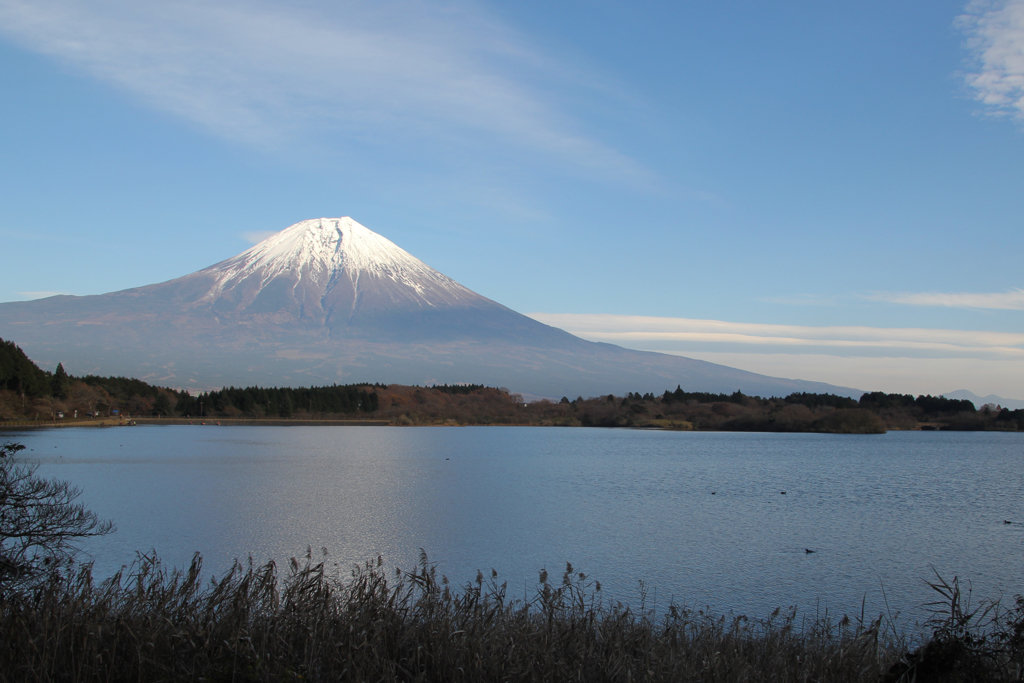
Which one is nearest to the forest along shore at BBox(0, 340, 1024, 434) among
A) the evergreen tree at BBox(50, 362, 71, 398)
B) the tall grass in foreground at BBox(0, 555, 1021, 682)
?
the evergreen tree at BBox(50, 362, 71, 398)

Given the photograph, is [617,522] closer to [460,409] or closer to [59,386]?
[59,386]

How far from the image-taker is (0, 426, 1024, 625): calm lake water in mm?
13281

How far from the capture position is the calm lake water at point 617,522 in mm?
13281

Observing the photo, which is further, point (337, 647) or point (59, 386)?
point (59, 386)

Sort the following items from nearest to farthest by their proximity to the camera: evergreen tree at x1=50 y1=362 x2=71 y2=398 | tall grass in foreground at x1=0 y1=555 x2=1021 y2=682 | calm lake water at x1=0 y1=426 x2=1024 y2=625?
tall grass in foreground at x1=0 y1=555 x2=1021 y2=682 → calm lake water at x1=0 y1=426 x2=1024 y2=625 → evergreen tree at x1=50 y1=362 x2=71 y2=398

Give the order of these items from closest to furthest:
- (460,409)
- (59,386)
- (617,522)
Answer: (617,522), (59,386), (460,409)

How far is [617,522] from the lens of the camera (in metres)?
19.9

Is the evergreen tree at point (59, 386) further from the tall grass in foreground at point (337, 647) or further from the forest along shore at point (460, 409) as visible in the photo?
the tall grass in foreground at point (337, 647)

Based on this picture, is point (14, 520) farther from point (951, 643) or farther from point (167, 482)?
point (167, 482)

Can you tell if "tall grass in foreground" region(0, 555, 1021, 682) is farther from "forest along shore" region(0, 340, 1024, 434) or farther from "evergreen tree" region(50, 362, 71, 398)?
"evergreen tree" region(50, 362, 71, 398)

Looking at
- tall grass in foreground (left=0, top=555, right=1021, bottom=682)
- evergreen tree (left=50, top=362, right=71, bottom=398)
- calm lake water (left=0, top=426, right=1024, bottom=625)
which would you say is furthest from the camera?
evergreen tree (left=50, top=362, right=71, bottom=398)

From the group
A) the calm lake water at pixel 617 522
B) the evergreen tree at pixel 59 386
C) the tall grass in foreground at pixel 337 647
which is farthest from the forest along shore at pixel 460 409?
the tall grass in foreground at pixel 337 647

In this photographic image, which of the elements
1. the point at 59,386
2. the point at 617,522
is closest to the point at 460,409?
the point at 59,386

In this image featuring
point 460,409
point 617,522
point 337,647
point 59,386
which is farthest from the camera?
point 460,409
